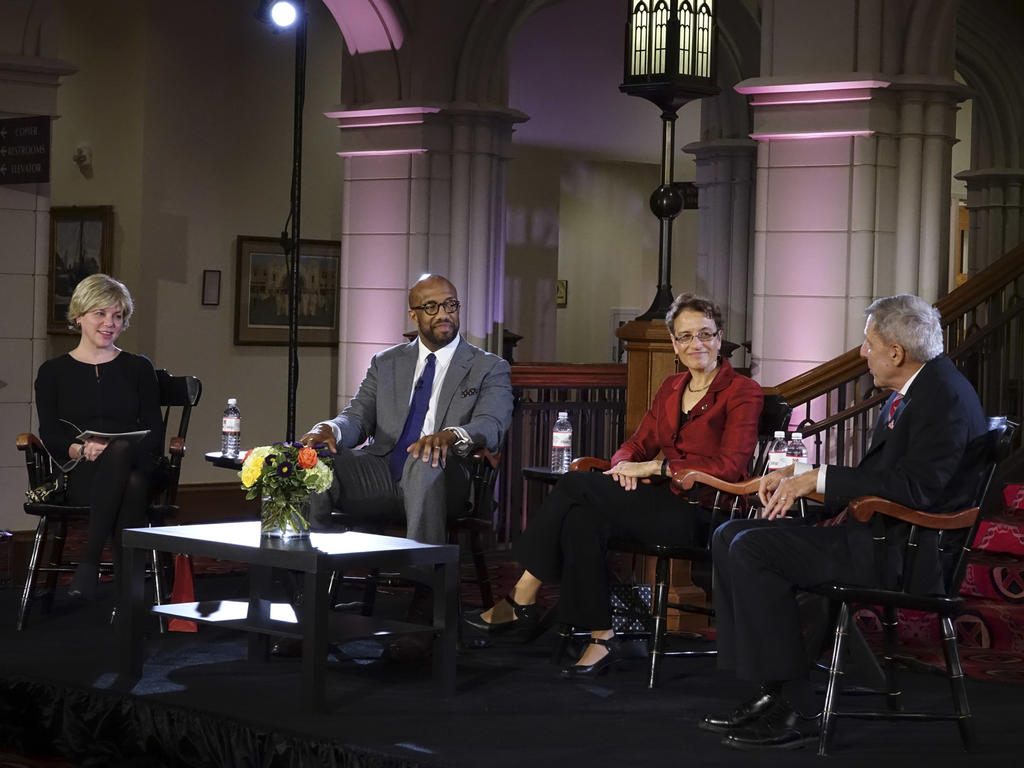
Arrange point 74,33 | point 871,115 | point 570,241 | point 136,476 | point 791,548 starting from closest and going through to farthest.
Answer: point 791,548, point 136,476, point 871,115, point 74,33, point 570,241

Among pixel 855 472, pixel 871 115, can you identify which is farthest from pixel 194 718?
pixel 871 115

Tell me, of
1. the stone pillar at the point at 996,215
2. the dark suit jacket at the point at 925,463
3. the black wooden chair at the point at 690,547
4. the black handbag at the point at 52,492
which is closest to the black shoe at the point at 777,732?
the dark suit jacket at the point at 925,463

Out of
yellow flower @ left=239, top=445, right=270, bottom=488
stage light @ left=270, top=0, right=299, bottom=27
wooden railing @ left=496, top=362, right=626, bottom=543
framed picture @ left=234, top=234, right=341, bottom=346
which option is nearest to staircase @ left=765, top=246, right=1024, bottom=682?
wooden railing @ left=496, top=362, right=626, bottom=543

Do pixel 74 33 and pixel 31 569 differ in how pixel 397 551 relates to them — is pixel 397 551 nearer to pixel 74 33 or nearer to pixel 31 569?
pixel 31 569

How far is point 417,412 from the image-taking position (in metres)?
5.69

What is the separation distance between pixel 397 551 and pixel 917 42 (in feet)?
13.8

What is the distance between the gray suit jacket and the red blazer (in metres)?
0.53

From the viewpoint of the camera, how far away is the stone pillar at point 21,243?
7.60 m

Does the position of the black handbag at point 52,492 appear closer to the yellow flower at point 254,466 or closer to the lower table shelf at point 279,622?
the lower table shelf at point 279,622

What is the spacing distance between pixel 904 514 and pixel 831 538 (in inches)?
8.8

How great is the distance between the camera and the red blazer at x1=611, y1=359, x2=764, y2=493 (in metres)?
4.95

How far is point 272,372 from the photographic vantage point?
11.4m

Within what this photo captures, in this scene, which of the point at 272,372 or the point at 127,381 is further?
the point at 272,372

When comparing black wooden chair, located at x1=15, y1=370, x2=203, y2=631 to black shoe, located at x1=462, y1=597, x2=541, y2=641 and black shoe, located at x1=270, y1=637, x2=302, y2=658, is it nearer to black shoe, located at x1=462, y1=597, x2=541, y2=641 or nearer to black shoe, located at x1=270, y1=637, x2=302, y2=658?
black shoe, located at x1=270, y1=637, x2=302, y2=658
